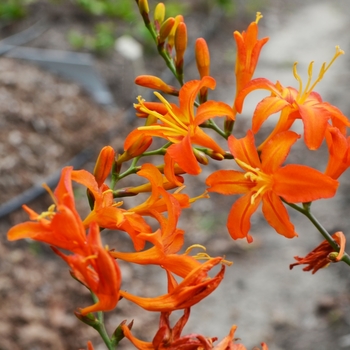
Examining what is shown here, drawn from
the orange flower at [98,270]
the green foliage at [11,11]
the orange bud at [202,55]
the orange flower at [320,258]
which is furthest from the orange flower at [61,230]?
the green foliage at [11,11]

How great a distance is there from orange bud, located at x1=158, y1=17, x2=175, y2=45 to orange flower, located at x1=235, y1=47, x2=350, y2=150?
26 cm

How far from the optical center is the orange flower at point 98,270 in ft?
2.51

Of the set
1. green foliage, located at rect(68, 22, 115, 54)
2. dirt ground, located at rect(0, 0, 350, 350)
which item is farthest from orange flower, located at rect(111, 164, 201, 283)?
green foliage, located at rect(68, 22, 115, 54)

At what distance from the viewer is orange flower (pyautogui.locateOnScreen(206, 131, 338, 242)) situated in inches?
37.1

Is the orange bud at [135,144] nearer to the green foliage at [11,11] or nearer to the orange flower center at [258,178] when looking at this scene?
the orange flower center at [258,178]

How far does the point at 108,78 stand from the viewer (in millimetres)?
5523

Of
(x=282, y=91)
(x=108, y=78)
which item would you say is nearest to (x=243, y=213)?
(x=282, y=91)

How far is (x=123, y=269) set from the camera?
350cm

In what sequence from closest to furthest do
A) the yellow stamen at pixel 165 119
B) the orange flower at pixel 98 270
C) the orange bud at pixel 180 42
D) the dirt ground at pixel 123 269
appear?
1. the orange flower at pixel 98 270
2. the yellow stamen at pixel 165 119
3. the orange bud at pixel 180 42
4. the dirt ground at pixel 123 269

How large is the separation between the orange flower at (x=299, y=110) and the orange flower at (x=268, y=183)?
40 mm

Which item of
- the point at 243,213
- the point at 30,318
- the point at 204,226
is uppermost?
the point at 243,213

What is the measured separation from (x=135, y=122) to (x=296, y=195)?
403 cm

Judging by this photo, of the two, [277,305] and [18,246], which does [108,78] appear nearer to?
[18,246]

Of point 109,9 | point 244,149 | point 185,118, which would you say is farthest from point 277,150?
point 109,9
